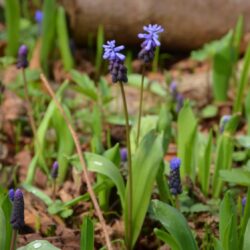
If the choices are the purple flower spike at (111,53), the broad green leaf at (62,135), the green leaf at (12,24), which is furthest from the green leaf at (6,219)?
the green leaf at (12,24)

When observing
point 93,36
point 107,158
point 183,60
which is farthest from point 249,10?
point 107,158

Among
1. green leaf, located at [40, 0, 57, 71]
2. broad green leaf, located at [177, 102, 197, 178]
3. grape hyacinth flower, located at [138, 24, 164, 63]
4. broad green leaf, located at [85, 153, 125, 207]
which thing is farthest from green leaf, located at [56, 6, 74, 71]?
grape hyacinth flower, located at [138, 24, 164, 63]

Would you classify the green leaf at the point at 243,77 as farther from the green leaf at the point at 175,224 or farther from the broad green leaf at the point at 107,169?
the green leaf at the point at 175,224

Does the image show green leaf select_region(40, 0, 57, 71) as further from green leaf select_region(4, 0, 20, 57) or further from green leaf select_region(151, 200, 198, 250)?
green leaf select_region(151, 200, 198, 250)

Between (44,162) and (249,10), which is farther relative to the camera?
(249,10)

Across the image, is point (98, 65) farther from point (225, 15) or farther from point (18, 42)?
point (225, 15)
